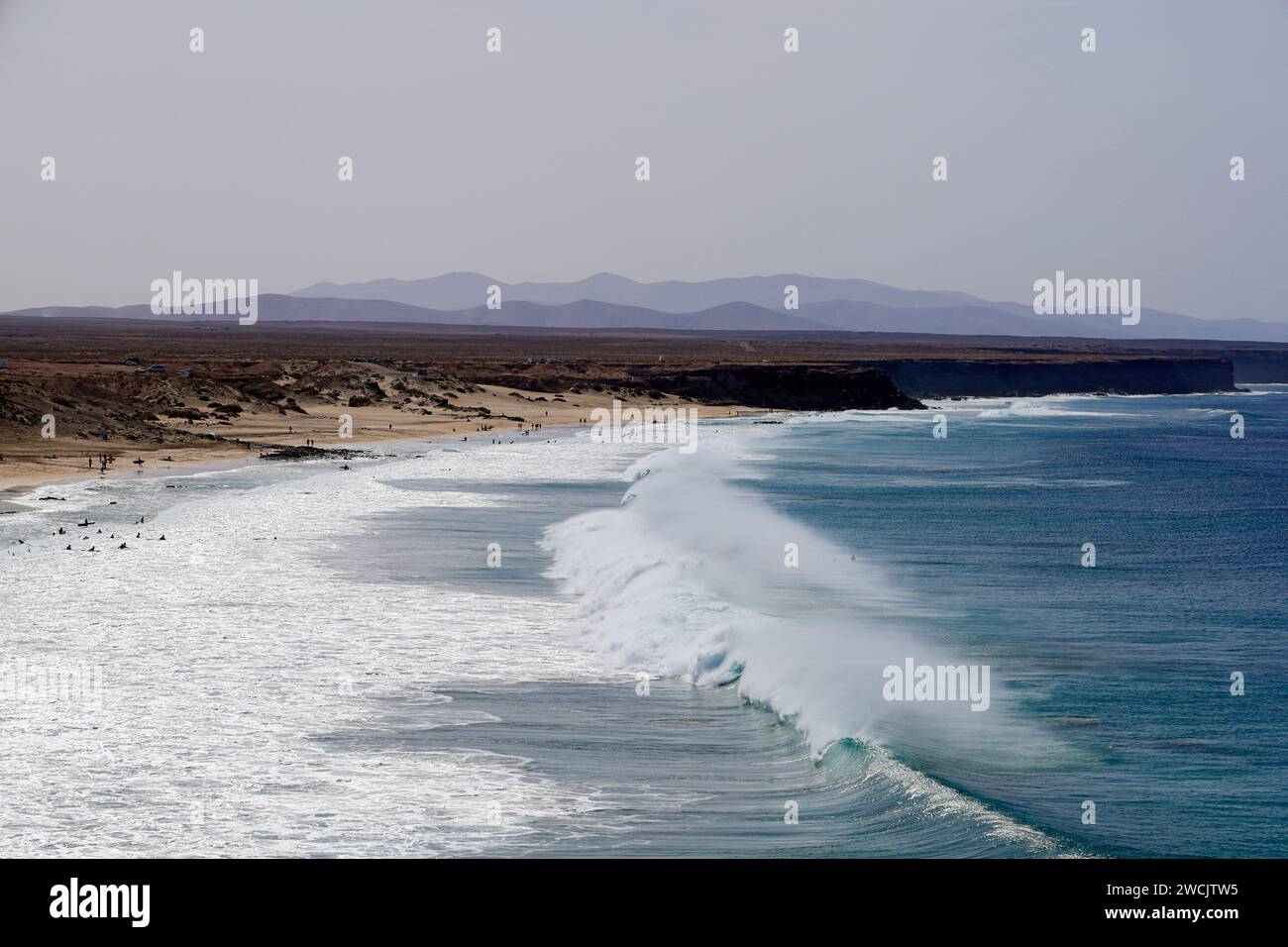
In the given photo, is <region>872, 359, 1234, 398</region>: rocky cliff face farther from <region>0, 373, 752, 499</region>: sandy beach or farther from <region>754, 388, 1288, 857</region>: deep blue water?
<region>754, 388, 1288, 857</region>: deep blue water

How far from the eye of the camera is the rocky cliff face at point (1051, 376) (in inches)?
6334

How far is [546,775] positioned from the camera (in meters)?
14.9

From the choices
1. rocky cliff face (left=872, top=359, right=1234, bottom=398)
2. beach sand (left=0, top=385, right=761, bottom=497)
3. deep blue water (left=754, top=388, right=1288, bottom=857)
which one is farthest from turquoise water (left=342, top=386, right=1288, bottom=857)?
rocky cliff face (left=872, top=359, right=1234, bottom=398)

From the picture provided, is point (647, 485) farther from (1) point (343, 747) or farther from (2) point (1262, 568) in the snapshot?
(1) point (343, 747)

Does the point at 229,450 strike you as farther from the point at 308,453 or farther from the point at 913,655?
the point at 913,655

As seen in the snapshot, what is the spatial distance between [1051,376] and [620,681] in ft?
551

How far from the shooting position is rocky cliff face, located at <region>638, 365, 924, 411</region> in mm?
121312

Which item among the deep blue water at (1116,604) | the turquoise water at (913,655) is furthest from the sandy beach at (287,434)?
the deep blue water at (1116,604)

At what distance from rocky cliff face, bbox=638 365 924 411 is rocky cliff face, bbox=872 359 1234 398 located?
1890 centimetres

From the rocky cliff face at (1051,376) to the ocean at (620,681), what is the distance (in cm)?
12023

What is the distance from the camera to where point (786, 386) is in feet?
414

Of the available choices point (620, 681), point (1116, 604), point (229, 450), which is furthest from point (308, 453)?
point (620, 681)

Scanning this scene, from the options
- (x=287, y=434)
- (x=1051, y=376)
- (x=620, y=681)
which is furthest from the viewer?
(x=1051, y=376)
